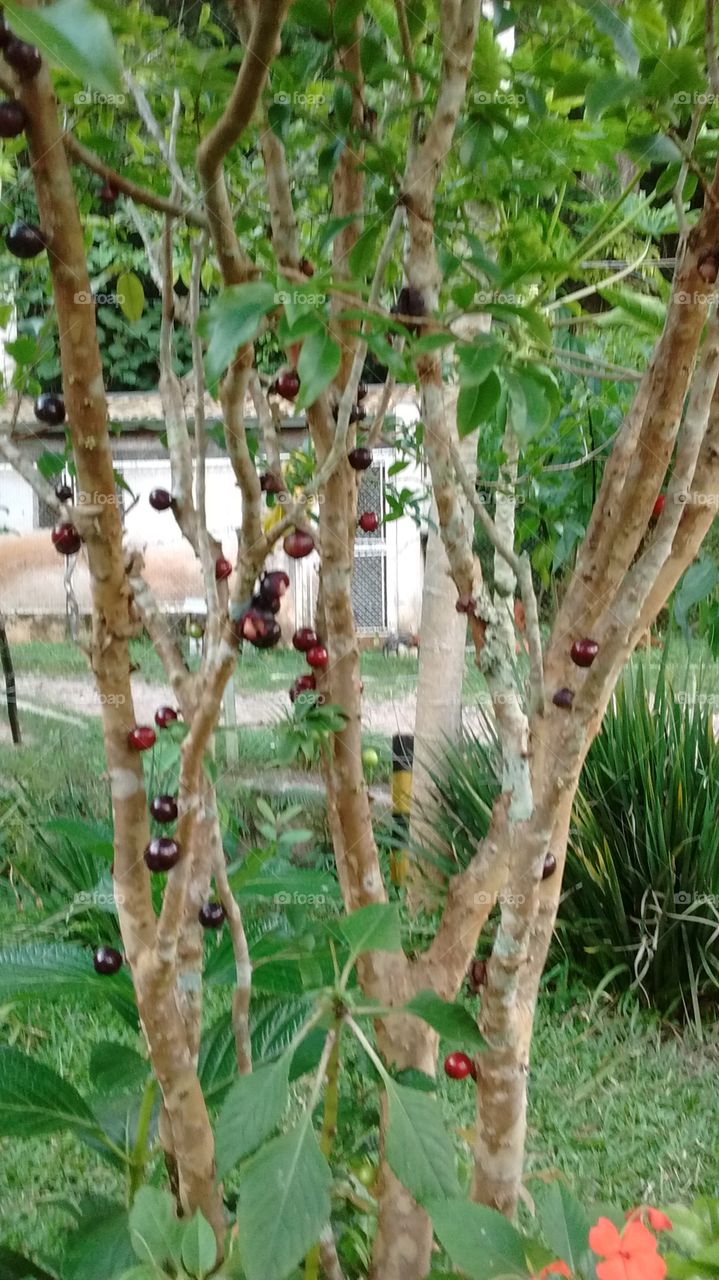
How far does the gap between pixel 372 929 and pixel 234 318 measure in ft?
1.24

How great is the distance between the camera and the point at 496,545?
1.90ft

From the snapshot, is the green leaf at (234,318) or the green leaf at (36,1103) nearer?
the green leaf at (234,318)

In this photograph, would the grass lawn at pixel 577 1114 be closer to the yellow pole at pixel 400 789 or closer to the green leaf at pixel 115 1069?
the green leaf at pixel 115 1069

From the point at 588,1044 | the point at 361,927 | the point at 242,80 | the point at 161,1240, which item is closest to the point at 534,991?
the point at 361,927

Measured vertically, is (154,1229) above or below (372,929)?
below

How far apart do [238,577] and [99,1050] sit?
0.41m

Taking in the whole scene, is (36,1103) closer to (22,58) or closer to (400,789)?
(22,58)

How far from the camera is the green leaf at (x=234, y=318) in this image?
34 cm

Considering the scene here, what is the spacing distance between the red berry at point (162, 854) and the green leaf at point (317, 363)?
0.28 m

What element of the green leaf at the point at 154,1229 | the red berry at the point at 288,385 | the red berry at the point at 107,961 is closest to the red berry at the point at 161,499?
the red berry at the point at 288,385

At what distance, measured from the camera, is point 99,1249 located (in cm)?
60

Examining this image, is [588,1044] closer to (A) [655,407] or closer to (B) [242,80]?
(A) [655,407]

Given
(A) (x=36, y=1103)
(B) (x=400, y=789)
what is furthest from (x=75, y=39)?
(B) (x=400, y=789)

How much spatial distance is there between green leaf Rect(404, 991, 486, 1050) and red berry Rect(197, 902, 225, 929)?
16 centimetres
